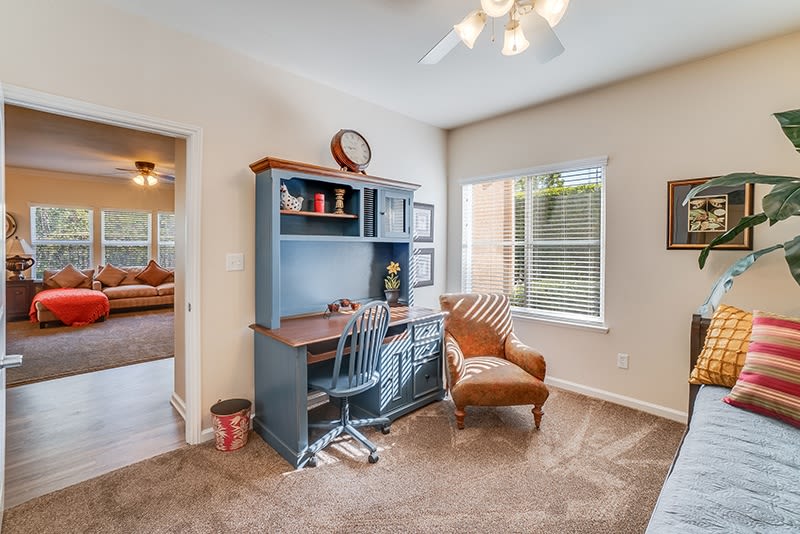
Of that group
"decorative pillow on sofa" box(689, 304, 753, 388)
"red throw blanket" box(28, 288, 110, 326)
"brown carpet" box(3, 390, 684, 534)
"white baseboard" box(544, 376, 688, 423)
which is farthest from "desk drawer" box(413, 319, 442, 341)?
"red throw blanket" box(28, 288, 110, 326)

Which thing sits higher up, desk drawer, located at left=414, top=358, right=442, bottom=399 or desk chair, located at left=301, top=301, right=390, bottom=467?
desk chair, located at left=301, top=301, right=390, bottom=467

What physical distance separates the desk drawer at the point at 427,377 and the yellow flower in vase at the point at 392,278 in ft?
2.56

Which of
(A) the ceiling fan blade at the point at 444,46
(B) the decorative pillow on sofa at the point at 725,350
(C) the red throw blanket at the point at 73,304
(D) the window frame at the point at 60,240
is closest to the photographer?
(A) the ceiling fan blade at the point at 444,46

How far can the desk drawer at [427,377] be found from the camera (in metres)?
2.96

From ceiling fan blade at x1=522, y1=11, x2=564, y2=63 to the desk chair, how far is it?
1641mm

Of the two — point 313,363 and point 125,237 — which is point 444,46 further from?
point 125,237

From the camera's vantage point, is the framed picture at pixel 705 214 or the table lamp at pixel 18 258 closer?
the framed picture at pixel 705 214

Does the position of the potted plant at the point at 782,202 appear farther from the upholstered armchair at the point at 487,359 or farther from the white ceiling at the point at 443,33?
the upholstered armchair at the point at 487,359

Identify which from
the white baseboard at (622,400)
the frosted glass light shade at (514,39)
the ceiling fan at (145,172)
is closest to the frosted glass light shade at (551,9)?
the frosted glass light shade at (514,39)

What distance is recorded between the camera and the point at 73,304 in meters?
5.64

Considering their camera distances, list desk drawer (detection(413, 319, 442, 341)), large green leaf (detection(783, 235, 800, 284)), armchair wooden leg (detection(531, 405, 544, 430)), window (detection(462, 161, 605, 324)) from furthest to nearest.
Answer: window (detection(462, 161, 605, 324)) → desk drawer (detection(413, 319, 442, 341)) → armchair wooden leg (detection(531, 405, 544, 430)) → large green leaf (detection(783, 235, 800, 284))

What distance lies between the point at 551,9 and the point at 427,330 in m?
2.26

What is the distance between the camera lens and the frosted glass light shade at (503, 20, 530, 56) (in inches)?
65.8

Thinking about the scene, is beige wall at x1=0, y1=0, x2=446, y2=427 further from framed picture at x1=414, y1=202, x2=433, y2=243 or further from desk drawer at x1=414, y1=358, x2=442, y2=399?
desk drawer at x1=414, y1=358, x2=442, y2=399
